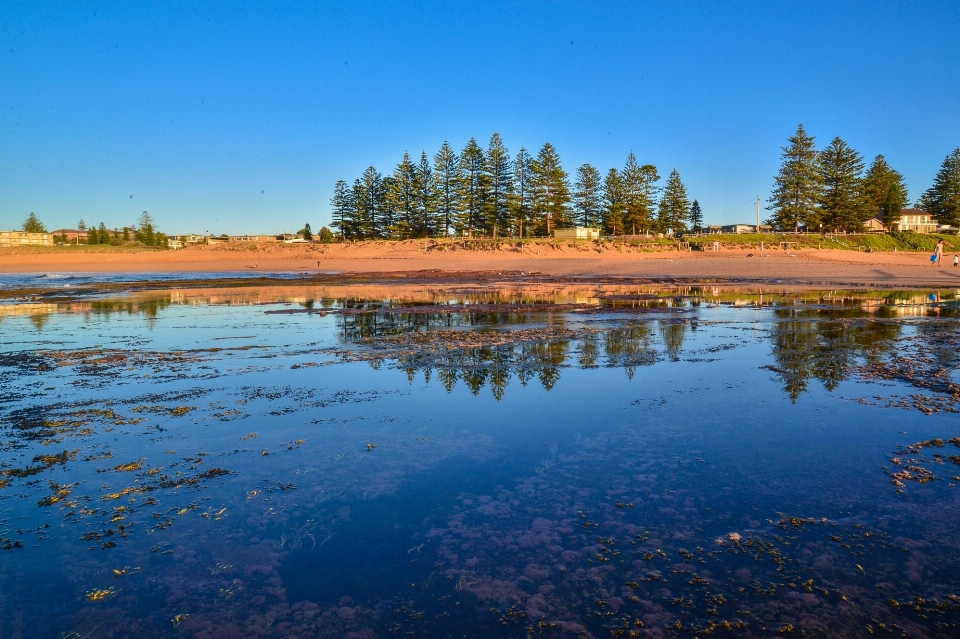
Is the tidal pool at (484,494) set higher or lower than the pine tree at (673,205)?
lower

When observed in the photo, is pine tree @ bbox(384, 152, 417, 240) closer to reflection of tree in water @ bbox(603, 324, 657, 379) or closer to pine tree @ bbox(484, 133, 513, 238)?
pine tree @ bbox(484, 133, 513, 238)

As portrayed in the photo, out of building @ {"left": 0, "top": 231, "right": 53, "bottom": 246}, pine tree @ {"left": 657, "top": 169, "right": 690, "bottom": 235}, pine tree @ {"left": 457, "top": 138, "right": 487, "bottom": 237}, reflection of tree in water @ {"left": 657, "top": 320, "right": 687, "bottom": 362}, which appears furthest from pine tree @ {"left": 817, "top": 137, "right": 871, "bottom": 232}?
building @ {"left": 0, "top": 231, "right": 53, "bottom": 246}

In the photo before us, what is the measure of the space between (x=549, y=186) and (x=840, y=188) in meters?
32.8

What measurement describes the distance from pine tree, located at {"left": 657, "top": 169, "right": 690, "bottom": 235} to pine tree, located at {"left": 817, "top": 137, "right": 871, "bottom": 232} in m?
15.1

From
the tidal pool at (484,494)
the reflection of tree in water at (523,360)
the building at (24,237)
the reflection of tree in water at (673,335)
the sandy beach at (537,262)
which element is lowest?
the tidal pool at (484,494)

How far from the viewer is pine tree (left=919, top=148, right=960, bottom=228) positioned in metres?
73.8

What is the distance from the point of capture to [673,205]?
247 feet

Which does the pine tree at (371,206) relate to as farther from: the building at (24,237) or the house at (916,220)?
the house at (916,220)

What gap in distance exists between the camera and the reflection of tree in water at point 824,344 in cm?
834

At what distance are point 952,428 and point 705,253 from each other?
47547 millimetres

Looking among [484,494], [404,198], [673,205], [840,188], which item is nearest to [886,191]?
[840,188]

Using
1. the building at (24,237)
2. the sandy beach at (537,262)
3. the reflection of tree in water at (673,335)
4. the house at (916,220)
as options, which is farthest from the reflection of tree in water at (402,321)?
the building at (24,237)

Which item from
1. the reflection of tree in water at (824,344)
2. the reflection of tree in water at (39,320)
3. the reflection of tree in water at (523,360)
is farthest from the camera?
the reflection of tree in water at (39,320)

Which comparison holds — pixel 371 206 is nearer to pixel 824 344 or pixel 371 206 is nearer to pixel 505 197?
pixel 505 197
